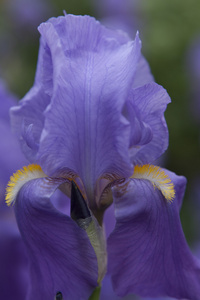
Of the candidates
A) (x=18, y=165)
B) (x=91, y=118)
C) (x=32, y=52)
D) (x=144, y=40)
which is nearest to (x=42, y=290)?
(x=91, y=118)

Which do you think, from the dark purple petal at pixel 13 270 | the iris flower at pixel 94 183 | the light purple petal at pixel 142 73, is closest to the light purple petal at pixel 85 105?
the iris flower at pixel 94 183

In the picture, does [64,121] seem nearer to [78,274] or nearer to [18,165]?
[78,274]

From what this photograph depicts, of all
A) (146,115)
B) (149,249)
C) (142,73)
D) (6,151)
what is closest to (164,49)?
(6,151)

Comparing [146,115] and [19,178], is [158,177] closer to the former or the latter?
[146,115]

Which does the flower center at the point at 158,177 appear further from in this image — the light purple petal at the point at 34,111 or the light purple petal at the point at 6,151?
Answer: the light purple petal at the point at 6,151

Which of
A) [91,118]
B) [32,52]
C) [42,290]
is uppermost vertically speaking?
[32,52]

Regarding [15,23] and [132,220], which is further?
[15,23]

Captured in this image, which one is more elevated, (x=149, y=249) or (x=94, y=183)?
(x=94, y=183)

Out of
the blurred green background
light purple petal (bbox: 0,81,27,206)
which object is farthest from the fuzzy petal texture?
the blurred green background
